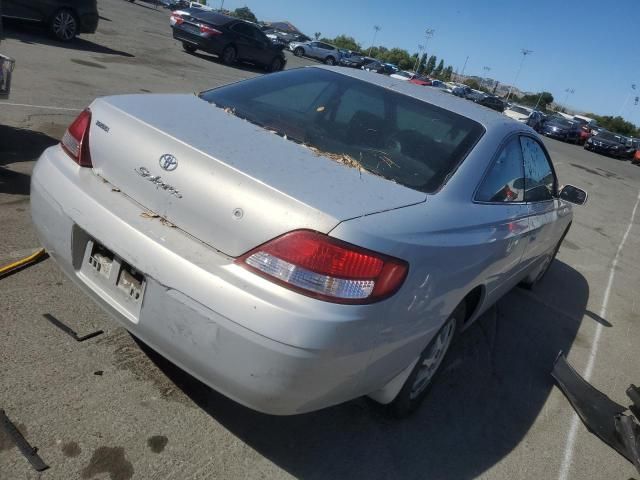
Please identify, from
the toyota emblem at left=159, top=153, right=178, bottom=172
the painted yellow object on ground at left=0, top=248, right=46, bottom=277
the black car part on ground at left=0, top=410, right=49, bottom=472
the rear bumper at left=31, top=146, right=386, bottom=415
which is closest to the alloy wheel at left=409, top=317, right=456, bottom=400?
the rear bumper at left=31, top=146, right=386, bottom=415

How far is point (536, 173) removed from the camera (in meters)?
4.16

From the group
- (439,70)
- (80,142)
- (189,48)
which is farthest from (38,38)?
(439,70)

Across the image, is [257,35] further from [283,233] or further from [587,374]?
[283,233]

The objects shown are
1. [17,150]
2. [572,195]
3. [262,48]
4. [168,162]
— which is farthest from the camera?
[262,48]

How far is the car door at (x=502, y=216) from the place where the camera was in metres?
2.98

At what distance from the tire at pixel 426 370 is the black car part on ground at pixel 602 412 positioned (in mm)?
1147

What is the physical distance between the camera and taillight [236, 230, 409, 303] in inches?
80.7

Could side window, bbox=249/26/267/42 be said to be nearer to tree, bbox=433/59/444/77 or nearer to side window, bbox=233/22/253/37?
side window, bbox=233/22/253/37

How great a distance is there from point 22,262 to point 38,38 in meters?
11.2

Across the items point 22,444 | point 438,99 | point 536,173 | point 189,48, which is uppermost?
point 438,99

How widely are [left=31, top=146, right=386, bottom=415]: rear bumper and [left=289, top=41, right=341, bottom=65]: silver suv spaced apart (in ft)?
137

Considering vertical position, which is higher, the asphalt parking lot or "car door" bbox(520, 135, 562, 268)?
"car door" bbox(520, 135, 562, 268)

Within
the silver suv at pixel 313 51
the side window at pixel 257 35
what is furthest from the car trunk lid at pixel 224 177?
the silver suv at pixel 313 51

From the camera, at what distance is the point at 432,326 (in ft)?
8.50
